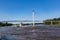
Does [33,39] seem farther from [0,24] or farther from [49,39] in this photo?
[0,24]

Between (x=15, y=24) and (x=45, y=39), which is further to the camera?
(x=15, y=24)

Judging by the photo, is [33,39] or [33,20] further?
[33,20]

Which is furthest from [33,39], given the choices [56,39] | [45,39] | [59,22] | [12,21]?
[59,22]

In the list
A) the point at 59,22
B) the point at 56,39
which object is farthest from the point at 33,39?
the point at 59,22

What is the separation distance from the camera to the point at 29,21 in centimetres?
1820

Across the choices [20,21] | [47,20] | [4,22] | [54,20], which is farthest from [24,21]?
[54,20]

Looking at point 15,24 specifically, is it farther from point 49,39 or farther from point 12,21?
point 49,39

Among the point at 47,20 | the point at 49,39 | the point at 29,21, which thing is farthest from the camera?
the point at 47,20

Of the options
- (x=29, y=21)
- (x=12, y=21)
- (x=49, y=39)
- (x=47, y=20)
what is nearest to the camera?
(x=49, y=39)

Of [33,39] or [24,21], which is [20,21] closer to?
[24,21]

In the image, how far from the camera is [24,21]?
57.5 feet

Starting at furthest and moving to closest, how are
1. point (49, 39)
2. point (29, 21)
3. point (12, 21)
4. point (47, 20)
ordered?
point (47, 20), point (29, 21), point (12, 21), point (49, 39)

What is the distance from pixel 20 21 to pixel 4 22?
1787mm

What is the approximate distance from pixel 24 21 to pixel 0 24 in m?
2.73
